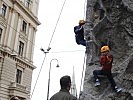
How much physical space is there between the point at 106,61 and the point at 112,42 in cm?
64

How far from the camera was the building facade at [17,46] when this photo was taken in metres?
33.6

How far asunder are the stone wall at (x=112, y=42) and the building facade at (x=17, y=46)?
27.8 m

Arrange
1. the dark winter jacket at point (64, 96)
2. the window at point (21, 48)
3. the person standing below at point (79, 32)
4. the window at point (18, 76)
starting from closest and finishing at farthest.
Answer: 1. the dark winter jacket at point (64, 96)
2. the person standing below at point (79, 32)
3. the window at point (18, 76)
4. the window at point (21, 48)

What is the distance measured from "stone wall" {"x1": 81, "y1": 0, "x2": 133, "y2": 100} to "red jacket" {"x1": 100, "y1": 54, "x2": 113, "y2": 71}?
0.27 meters

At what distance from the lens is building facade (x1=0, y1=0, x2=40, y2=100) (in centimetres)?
3356

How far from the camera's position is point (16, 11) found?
1463 inches

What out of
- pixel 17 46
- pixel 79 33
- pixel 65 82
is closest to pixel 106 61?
pixel 65 82

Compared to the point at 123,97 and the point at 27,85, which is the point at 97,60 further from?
the point at 27,85

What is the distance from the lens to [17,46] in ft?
122

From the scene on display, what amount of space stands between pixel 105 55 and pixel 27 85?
3499 centimetres

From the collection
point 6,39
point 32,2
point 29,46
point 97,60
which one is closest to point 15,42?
point 6,39

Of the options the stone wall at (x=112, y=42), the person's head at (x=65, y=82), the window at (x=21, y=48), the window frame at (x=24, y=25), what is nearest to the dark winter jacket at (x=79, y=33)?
the stone wall at (x=112, y=42)

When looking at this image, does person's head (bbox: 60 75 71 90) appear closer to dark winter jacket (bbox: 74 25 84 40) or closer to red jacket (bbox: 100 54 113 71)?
red jacket (bbox: 100 54 113 71)

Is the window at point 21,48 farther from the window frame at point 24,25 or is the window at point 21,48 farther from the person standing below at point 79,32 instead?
the person standing below at point 79,32
